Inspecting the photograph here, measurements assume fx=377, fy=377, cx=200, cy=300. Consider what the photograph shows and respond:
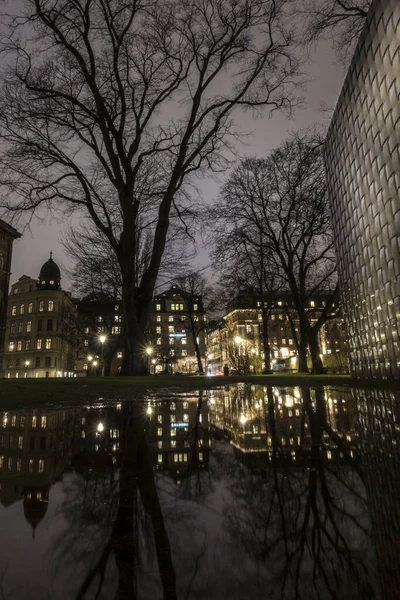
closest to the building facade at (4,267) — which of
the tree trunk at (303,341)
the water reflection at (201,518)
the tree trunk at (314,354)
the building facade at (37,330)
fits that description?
the building facade at (37,330)

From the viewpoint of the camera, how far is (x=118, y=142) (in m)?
16.4

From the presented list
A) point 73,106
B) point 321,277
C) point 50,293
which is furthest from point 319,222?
point 50,293

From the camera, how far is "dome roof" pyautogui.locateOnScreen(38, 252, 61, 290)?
88.7 meters

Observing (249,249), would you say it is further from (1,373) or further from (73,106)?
(1,373)

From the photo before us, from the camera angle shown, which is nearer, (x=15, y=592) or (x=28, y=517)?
(x=15, y=592)

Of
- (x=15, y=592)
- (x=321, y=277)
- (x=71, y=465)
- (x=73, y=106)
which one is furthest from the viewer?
(x=321, y=277)

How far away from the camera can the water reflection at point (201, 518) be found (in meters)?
0.89

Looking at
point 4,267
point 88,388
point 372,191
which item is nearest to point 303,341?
point 372,191

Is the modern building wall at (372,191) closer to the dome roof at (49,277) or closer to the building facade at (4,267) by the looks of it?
the building facade at (4,267)

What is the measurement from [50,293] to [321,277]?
74.1 metres

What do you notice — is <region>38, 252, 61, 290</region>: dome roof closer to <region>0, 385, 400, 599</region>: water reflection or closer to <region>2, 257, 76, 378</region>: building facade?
<region>2, 257, 76, 378</region>: building facade

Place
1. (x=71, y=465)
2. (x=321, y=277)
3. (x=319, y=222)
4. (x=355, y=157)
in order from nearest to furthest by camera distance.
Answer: (x=71, y=465), (x=355, y=157), (x=319, y=222), (x=321, y=277)

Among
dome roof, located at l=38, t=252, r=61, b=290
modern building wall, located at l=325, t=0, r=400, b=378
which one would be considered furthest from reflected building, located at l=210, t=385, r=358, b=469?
dome roof, located at l=38, t=252, r=61, b=290

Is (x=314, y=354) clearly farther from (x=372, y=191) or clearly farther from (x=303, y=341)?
(x=372, y=191)
